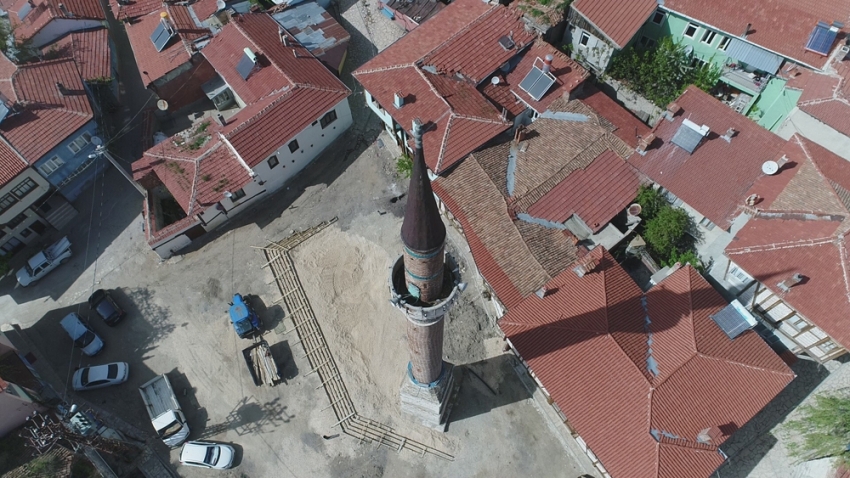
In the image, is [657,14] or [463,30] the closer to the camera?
[657,14]

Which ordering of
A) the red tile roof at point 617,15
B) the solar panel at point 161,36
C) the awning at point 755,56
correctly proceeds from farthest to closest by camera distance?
the solar panel at point 161,36 < the red tile roof at point 617,15 < the awning at point 755,56

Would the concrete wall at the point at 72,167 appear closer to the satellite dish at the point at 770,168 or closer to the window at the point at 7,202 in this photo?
the window at the point at 7,202

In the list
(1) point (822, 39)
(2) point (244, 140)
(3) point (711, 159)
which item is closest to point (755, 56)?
(1) point (822, 39)

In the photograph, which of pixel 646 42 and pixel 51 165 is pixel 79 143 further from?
pixel 646 42

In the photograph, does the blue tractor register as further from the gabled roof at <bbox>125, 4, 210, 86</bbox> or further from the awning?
the awning

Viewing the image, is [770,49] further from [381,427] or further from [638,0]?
[381,427]

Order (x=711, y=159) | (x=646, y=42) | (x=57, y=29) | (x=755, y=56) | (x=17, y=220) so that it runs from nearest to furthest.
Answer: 1. (x=711, y=159)
2. (x=755, y=56)
3. (x=17, y=220)
4. (x=646, y=42)
5. (x=57, y=29)

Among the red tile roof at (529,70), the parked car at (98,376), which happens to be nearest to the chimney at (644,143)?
the red tile roof at (529,70)
